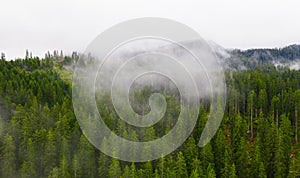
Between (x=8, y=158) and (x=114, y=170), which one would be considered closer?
(x=114, y=170)

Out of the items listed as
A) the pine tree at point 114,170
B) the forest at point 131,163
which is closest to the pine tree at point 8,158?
the forest at point 131,163

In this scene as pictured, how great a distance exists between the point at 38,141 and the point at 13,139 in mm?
5491

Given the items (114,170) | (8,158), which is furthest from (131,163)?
(8,158)

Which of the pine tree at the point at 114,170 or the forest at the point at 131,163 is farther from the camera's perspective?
the forest at the point at 131,163

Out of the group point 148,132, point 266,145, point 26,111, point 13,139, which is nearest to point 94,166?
point 148,132

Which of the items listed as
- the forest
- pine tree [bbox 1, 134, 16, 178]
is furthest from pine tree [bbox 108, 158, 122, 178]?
pine tree [bbox 1, 134, 16, 178]

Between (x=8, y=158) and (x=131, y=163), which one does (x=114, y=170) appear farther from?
(x=8, y=158)

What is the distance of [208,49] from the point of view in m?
18.9

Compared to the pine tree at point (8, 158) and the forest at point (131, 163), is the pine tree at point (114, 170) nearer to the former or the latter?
the forest at point (131, 163)

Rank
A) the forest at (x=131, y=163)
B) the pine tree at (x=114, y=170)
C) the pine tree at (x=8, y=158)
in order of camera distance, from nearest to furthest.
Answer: the pine tree at (x=114, y=170) < the forest at (x=131, y=163) < the pine tree at (x=8, y=158)

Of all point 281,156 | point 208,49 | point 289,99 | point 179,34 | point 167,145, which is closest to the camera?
point 179,34

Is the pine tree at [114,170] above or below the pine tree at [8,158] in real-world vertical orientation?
below

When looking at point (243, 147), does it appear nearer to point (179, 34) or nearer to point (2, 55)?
point (179, 34)

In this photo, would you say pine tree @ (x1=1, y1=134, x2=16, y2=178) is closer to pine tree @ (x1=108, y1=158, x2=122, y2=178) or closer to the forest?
the forest
